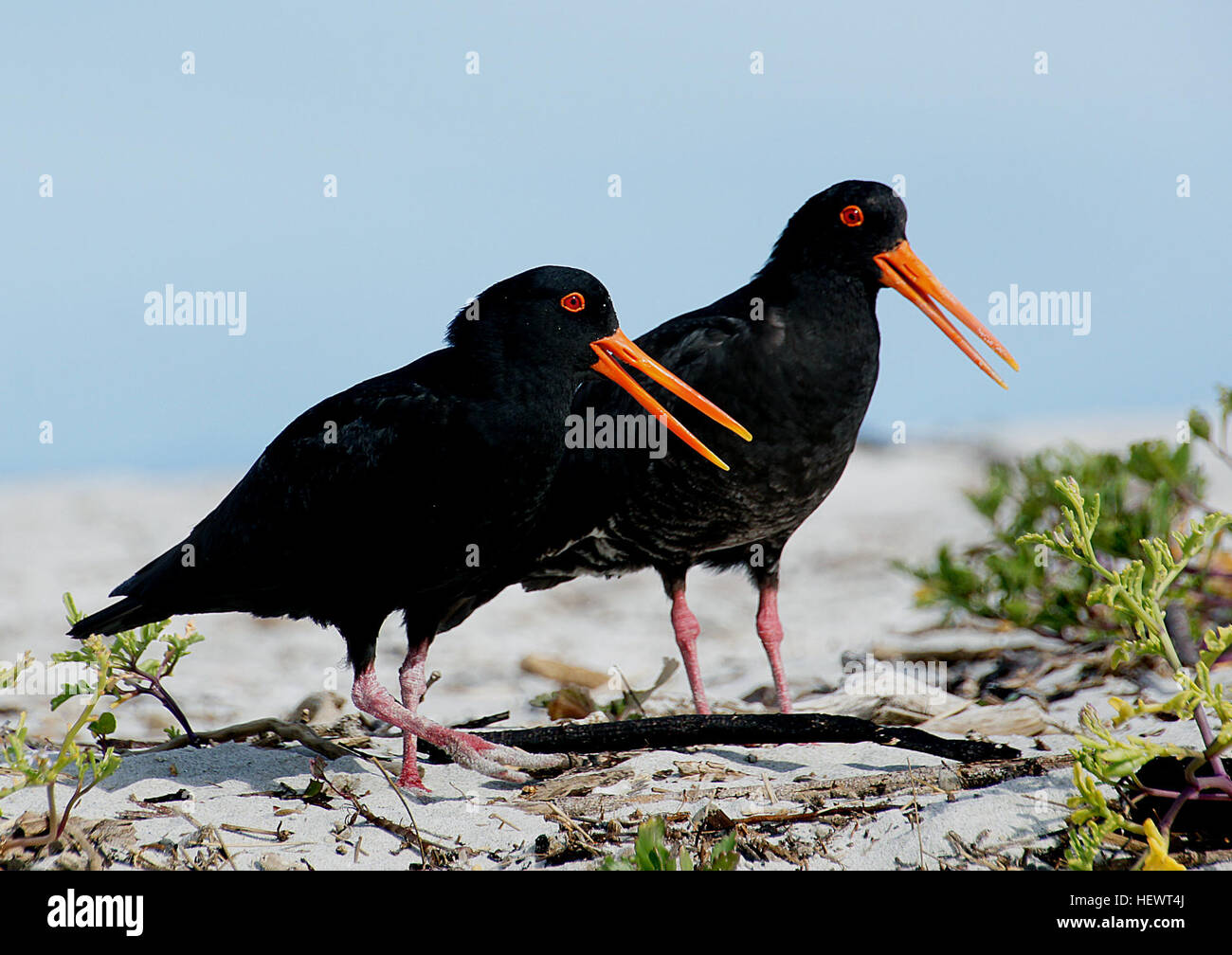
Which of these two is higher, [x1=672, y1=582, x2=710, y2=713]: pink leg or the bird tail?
the bird tail

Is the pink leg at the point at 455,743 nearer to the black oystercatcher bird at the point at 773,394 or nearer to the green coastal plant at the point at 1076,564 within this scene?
the black oystercatcher bird at the point at 773,394

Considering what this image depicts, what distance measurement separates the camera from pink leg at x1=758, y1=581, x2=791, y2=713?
5.12 m

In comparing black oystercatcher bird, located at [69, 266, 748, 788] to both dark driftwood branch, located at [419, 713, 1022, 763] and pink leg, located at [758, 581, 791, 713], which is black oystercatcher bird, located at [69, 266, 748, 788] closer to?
dark driftwood branch, located at [419, 713, 1022, 763]

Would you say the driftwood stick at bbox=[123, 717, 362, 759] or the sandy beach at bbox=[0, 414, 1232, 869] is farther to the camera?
the driftwood stick at bbox=[123, 717, 362, 759]

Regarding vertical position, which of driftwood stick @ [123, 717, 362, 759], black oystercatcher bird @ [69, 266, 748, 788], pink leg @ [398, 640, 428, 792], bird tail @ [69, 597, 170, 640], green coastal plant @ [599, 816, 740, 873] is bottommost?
green coastal plant @ [599, 816, 740, 873]

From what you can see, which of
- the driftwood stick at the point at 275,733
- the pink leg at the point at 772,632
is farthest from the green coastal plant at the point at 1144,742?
the driftwood stick at the point at 275,733

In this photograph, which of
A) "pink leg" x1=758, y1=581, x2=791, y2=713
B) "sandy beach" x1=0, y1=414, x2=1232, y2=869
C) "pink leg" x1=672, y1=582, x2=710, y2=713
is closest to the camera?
"sandy beach" x1=0, y1=414, x2=1232, y2=869

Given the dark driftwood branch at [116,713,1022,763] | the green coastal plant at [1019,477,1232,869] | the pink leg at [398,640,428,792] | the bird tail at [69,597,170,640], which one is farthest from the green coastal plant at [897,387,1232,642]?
the bird tail at [69,597,170,640]

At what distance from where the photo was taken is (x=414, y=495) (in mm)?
3824

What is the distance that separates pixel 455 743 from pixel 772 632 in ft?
6.66

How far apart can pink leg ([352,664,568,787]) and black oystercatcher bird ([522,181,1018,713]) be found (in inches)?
50.7

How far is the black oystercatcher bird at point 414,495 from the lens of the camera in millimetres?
3820

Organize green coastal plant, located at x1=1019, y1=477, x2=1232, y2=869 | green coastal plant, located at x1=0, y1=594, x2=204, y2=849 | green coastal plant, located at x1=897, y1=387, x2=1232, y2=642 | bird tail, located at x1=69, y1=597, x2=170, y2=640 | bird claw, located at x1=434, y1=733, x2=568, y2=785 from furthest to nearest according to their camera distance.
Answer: green coastal plant, located at x1=897, y1=387, x2=1232, y2=642
bird tail, located at x1=69, y1=597, x2=170, y2=640
bird claw, located at x1=434, y1=733, x2=568, y2=785
green coastal plant, located at x1=0, y1=594, x2=204, y2=849
green coastal plant, located at x1=1019, y1=477, x2=1232, y2=869

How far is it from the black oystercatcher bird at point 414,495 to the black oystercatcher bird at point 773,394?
77cm
